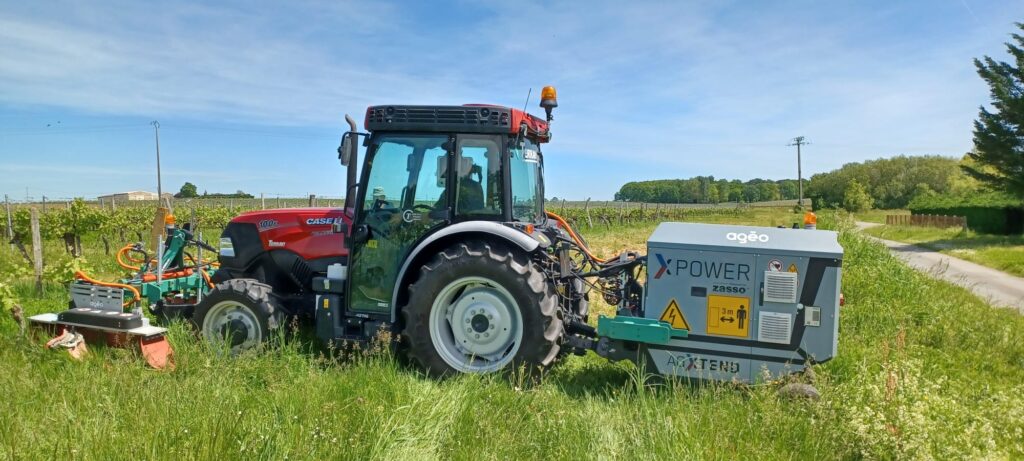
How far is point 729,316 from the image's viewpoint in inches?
166

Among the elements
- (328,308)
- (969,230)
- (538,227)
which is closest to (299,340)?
(328,308)

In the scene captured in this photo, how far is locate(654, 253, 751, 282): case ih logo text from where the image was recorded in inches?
166

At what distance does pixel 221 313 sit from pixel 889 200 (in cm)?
7192

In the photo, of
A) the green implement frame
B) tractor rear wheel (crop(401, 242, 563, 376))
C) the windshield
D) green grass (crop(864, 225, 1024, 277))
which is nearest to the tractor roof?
the windshield

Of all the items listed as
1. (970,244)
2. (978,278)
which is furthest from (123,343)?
(970,244)

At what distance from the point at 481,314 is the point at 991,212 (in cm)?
3337

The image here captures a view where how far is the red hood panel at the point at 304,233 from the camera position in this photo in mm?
5629

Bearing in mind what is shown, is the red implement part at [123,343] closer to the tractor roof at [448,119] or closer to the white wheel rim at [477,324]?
the white wheel rim at [477,324]

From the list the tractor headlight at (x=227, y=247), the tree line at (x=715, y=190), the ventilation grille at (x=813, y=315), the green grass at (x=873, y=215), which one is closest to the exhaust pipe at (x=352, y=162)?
the tractor headlight at (x=227, y=247)

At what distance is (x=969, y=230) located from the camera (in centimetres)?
2994

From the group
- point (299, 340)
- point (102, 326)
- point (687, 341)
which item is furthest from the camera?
point (299, 340)

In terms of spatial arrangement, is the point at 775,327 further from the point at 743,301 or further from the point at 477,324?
the point at 477,324

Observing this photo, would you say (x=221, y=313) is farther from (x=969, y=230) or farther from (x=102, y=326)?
(x=969, y=230)

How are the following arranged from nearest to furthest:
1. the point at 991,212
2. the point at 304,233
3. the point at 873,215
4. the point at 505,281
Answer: the point at 505,281
the point at 304,233
the point at 991,212
the point at 873,215
